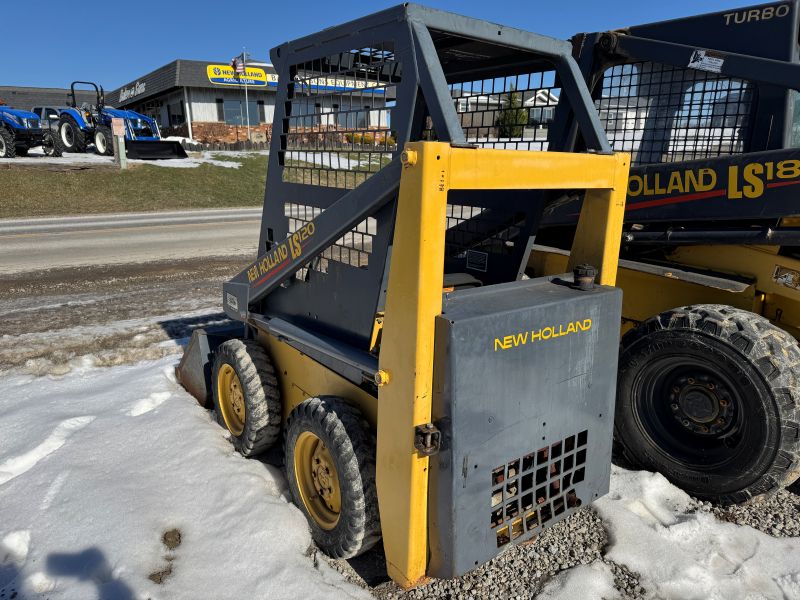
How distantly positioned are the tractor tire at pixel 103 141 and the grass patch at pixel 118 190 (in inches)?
112

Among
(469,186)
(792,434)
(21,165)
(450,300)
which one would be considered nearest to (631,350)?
(792,434)

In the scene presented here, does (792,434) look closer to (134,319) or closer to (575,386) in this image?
(575,386)

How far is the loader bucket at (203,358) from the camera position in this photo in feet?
14.0

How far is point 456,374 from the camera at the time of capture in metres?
2.21

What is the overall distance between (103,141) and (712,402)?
2640cm

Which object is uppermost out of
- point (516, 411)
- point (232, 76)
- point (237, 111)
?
point (232, 76)

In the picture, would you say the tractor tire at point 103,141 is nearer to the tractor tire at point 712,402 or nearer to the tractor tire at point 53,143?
the tractor tire at point 53,143

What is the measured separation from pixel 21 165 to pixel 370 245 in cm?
2258

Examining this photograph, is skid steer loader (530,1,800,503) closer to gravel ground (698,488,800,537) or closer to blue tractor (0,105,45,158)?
gravel ground (698,488,800,537)

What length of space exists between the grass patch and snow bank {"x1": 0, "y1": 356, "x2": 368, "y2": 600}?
633 inches

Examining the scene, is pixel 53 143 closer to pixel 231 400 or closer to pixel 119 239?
pixel 119 239

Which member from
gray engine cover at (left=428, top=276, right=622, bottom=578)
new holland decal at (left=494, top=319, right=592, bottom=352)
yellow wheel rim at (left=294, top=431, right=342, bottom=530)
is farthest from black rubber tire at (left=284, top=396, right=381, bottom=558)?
new holland decal at (left=494, top=319, right=592, bottom=352)

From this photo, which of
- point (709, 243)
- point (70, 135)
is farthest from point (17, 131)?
point (709, 243)

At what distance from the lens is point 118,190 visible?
2023cm
